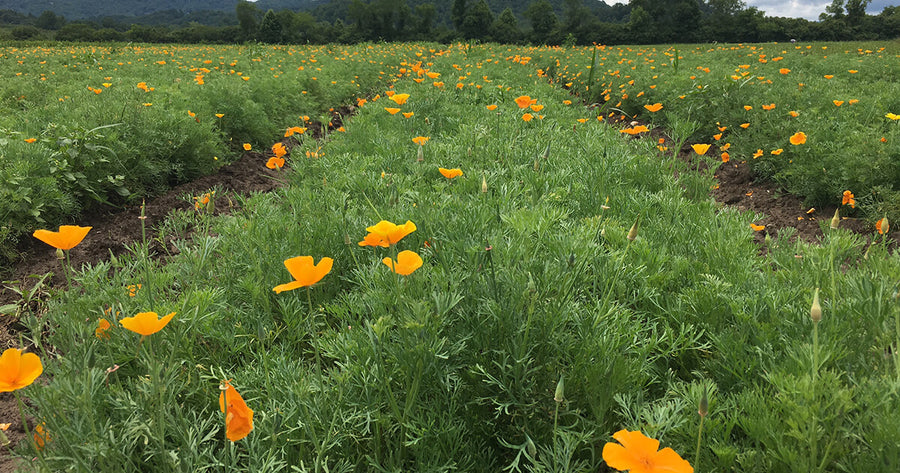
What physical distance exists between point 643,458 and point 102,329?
1836 millimetres

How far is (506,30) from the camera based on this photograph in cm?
4506

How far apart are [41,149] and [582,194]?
14.6ft

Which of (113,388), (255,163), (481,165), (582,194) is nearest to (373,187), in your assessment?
(481,165)

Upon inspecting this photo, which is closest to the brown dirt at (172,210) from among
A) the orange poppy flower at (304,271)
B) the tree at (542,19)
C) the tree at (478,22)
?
the orange poppy flower at (304,271)

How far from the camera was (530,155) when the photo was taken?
384cm

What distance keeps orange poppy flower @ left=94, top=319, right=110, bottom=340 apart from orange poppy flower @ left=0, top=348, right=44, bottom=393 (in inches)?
23.4

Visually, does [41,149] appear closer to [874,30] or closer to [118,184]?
[118,184]

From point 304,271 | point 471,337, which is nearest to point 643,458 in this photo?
point 471,337

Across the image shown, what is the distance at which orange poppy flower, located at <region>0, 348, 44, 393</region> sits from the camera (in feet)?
3.26

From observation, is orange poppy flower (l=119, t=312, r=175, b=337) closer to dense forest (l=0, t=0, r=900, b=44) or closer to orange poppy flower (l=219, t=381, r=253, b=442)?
orange poppy flower (l=219, t=381, r=253, b=442)

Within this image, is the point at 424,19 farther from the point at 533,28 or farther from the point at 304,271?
the point at 304,271

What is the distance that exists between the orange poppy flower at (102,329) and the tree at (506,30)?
43.8 meters

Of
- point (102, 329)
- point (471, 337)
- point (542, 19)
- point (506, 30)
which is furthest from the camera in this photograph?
point (542, 19)

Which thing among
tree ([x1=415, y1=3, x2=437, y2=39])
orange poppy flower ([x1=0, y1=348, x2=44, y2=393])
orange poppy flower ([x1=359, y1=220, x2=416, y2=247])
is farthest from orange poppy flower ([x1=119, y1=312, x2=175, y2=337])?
tree ([x1=415, y1=3, x2=437, y2=39])
